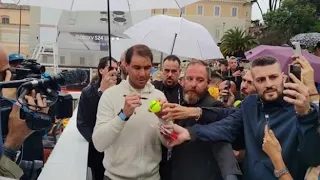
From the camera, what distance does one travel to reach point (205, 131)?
9.11ft

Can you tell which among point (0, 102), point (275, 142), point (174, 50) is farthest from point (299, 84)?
point (174, 50)

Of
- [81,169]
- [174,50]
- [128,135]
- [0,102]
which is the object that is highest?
[174,50]

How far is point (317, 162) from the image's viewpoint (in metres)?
2.38

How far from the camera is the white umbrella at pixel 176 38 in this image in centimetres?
655

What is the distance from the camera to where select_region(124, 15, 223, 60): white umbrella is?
655 centimetres

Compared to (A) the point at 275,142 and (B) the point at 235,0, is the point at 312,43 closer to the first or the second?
(A) the point at 275,142

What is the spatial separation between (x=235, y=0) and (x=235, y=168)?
2477 inches

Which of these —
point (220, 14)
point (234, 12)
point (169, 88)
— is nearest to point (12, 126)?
point (169, 88)

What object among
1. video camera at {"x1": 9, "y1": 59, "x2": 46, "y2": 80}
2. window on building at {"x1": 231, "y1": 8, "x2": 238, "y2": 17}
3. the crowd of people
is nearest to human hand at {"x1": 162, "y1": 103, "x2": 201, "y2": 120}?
the crowd of people

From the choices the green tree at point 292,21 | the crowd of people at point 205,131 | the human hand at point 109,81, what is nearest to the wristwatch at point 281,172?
the crowd of people at point 205,131

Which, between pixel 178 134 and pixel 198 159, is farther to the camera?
pixel 198 159

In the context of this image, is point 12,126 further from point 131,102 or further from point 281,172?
point 281,172

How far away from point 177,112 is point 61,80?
0.76m

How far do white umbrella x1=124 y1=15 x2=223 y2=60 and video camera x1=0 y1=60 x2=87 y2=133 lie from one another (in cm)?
341
